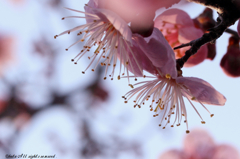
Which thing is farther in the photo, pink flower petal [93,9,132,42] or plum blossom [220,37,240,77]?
plum blossom [220,37,240,77]

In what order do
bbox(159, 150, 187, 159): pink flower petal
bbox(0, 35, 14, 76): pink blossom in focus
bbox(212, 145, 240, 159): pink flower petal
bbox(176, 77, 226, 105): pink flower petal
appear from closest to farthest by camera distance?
bbox(176, 77, 226, 105): pink flower petal → bbox(212, 145, 240, 159): pink flower petal → bbox(159, 150, 187, 159): pink flower petal → bbox(0, 35, 14, 76): pink blossom in focus

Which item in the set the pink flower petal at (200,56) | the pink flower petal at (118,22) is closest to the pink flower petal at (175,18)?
the pink flower petal at (200,56)

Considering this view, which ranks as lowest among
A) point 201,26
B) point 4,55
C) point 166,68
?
point 4,55

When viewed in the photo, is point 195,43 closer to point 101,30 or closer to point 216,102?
point 216,102

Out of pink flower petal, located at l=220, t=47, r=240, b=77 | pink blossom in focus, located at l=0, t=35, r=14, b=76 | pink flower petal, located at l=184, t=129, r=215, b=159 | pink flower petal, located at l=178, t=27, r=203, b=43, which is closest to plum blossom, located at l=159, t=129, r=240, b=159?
pink flower petal, located at l=184, t=129, r=215, b=159

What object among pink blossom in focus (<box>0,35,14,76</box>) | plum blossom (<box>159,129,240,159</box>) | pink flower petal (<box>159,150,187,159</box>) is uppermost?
pink blossom in focus (<box>0,35,14,76</box>)

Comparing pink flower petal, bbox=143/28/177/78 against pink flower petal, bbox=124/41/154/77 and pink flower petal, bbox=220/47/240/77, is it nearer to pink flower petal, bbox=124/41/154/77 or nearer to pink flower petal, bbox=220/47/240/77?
pink flower petal, bbox=124/41/154/77

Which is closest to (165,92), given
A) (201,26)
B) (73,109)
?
(201,26)

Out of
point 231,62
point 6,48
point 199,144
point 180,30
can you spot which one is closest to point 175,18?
point 180,30

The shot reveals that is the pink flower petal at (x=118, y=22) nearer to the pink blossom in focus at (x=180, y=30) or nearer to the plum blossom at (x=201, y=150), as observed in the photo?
the pink blossom in focus at (x=180, y=30)
